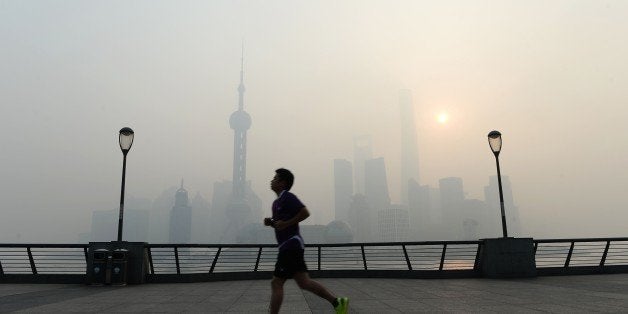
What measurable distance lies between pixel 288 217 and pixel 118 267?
8.09 m

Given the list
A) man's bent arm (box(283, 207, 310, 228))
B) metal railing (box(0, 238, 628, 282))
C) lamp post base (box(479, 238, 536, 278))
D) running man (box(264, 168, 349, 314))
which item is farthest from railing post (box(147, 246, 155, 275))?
lamp post base (box(479, 238, 536, 278))

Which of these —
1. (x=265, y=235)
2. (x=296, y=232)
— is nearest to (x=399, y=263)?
(x=296, y=232)

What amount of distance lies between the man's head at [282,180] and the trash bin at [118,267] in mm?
7785

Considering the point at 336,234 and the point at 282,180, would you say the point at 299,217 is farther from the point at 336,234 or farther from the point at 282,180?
the point at 336,234

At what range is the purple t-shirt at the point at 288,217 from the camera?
15.0 ft

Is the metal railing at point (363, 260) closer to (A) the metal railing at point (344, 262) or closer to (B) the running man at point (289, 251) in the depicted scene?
(A) the metal railing at point (344, 262)

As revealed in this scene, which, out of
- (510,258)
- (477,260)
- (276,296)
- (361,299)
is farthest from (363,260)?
(276,296)

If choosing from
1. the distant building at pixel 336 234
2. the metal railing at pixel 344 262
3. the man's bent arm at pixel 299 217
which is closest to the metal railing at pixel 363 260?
the metal railing at pixel 344 262

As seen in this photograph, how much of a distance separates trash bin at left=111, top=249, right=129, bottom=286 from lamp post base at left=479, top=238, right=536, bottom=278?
33.3 feet

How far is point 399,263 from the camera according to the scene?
1265cm

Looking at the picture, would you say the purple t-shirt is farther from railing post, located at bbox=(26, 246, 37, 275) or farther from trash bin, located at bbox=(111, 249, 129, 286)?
railing post, located at bbox=(26, 246, 37, 275)

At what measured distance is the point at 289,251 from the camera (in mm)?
4555

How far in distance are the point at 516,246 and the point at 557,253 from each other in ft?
3.88

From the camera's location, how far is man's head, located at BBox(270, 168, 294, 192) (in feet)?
15.8
